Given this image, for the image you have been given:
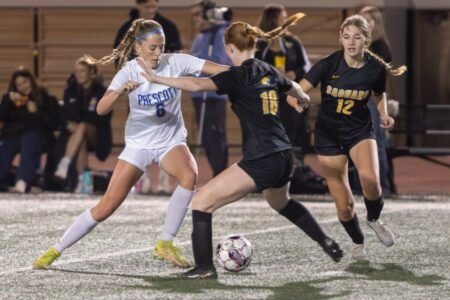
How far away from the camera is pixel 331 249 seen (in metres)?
9.13

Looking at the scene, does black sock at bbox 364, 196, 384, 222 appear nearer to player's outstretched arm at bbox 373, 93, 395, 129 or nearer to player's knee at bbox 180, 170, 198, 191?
player's outstretched arm at bbox 373, 93, 395, 129

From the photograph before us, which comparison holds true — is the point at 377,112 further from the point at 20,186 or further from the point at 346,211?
the point at 346,211

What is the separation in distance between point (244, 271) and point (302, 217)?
0.54 meters

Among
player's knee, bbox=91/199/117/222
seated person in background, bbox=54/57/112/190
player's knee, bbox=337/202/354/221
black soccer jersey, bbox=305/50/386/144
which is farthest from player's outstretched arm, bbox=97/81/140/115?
seated person in background, bbox=54/57/112/190

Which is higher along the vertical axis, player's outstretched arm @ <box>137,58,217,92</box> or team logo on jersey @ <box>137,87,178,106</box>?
player's outstretched arm @ <box>137,58,217,92</box>

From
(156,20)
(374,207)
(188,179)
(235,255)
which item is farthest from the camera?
(156,20)

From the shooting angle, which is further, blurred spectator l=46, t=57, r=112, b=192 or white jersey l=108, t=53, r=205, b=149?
blurred spectator l=46, t=57, r=112, b=192

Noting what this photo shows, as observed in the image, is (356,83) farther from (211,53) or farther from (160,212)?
(211,53)

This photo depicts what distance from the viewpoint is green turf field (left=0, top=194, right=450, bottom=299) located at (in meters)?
8.20

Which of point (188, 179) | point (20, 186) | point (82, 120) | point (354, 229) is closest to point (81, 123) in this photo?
point (82, 120)

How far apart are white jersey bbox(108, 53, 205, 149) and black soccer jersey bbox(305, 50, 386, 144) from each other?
3.04ft

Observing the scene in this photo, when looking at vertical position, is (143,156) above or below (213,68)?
below

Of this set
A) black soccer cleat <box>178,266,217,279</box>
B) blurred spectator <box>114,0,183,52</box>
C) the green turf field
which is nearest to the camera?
the green turf field

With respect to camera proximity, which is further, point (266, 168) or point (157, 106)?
point (157, 106)
